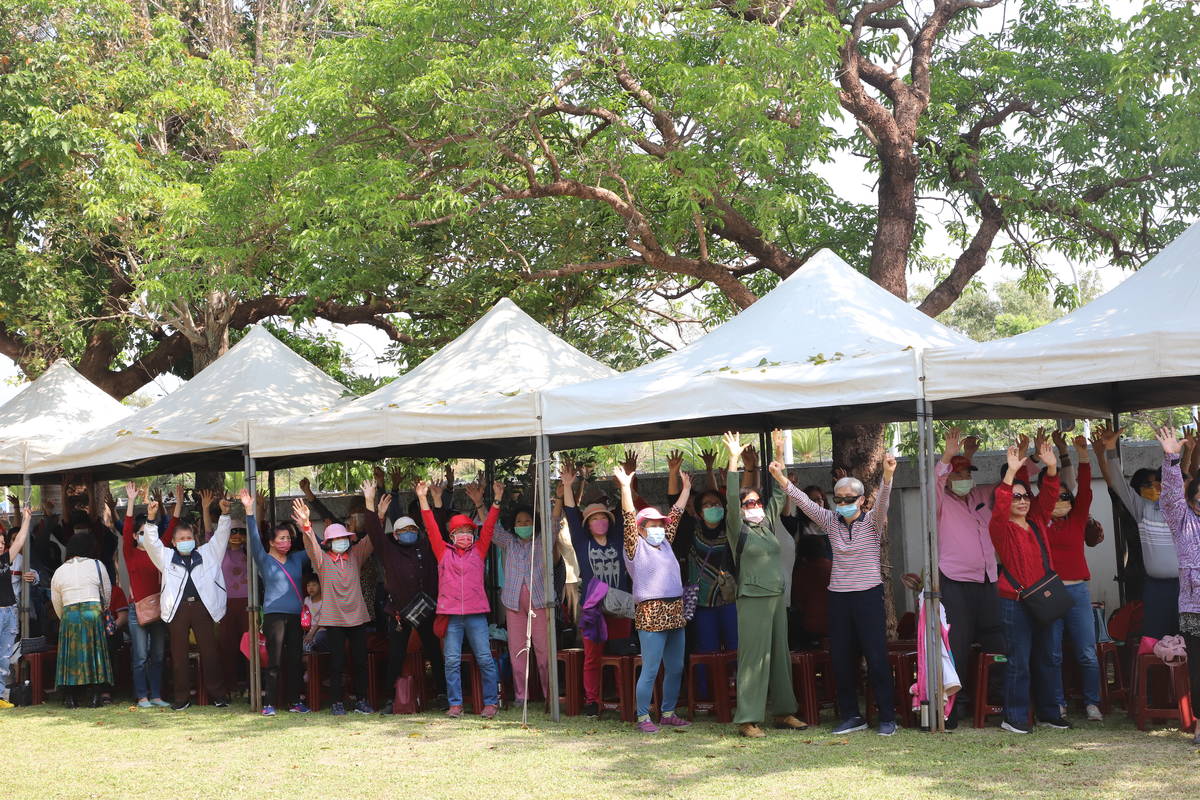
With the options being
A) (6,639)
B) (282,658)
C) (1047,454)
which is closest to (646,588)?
(1047,454)

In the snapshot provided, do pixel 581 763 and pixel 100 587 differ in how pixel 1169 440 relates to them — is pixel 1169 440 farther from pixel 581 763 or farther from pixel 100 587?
pixel 100 587

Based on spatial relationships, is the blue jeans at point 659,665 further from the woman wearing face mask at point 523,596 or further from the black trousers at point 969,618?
the black trousers at point 969,618

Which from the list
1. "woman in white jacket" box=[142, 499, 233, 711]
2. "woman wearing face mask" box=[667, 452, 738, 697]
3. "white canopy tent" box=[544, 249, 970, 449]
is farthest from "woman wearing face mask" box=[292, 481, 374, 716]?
"woman wearing face mask" box=[667, 452, 738, 697]

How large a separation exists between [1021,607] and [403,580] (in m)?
4.18

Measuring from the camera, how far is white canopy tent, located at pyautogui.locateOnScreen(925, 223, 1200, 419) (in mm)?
6387

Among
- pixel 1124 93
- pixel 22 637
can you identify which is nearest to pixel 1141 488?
pixel 1124 93

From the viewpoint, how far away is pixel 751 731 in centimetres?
727

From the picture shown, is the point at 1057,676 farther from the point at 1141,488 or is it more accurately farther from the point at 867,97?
the point at 867,97

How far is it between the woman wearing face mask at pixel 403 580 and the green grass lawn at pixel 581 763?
60 centimetres

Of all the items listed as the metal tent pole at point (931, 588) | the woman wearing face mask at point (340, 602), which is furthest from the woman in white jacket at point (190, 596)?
the metal tent pole at point (931, 588)

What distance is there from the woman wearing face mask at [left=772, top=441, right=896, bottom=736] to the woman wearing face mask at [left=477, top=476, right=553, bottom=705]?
207 centimetres

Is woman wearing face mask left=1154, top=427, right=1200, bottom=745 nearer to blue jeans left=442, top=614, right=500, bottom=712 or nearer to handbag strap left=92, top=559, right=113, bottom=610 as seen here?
blue jeans left=442, top=614, right=500, bottom=712

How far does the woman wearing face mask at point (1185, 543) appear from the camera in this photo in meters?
6.45

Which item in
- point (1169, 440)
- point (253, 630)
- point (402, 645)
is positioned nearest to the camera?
point (1169, 440)
